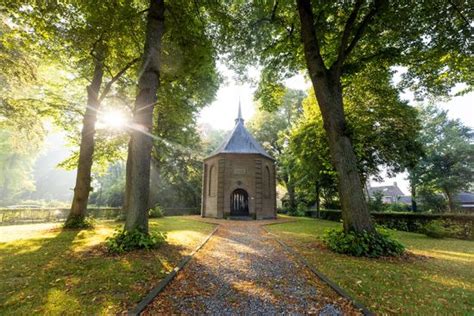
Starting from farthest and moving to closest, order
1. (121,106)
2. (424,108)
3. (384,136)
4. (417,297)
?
(424,108), (121,106), (384,136), (417,297)

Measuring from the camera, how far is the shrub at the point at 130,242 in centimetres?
653

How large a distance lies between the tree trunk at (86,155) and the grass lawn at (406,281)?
11.2 metres

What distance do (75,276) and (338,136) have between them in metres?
8.08

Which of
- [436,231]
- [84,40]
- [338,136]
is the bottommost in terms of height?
[436,231]

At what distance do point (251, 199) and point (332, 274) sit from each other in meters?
16.3

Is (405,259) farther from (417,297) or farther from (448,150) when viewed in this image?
(448,150)

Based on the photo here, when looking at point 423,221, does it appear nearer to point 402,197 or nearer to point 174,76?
point 174,76

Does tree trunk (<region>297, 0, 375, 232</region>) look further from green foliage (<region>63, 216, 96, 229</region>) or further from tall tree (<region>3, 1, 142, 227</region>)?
green foliage (<region>63, 216, 96, 229</region>)

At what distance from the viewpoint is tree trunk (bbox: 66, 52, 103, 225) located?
38.1 feet

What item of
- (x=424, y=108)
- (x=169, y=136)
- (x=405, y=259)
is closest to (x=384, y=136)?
(x=405, y=259)

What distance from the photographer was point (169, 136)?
22.3 meters

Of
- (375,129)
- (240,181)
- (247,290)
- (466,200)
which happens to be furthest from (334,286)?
(466,200)

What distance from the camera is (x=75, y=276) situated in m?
4.64

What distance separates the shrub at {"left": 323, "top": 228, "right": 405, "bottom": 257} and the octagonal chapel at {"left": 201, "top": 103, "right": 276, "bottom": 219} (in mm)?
13944
